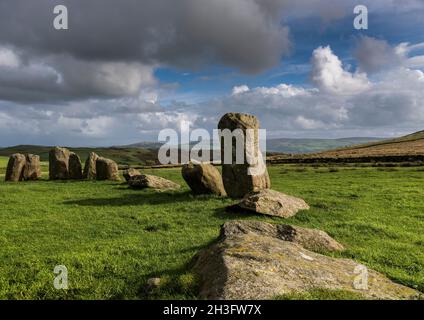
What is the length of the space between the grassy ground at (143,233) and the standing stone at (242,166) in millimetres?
1996

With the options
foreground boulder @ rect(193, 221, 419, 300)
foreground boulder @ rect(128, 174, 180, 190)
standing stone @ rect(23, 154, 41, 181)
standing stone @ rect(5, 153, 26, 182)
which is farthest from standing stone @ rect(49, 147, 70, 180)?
foreground boulder @ rect(193, 221, 419, 300)

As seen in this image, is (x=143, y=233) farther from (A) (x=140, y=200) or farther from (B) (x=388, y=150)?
(B) (x=388, y=150)

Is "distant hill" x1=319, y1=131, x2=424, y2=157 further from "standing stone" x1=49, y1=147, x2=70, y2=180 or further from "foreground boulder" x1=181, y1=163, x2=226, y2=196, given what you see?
"standing stone" x1=49, y1=147, x2=70, y2=180

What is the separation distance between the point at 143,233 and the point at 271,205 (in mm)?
7489

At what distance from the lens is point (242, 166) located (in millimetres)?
27828

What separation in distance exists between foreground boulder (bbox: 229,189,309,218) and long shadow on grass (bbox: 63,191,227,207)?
6.17m

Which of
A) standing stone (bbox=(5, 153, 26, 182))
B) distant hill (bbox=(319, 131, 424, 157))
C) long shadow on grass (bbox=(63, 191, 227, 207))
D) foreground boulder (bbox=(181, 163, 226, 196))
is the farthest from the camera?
distant hill (bbox=(319, 131, 424, 157))

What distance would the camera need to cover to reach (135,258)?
1331 centimetres

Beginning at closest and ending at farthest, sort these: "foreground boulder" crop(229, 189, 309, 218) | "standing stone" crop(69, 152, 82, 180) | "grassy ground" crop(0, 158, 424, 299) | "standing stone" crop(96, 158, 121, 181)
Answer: "grassy ground" crop(0, 158, 424, 299) → "foreground boulder" crop(229, 189, 309, 218) → "standing stone" crop(96, 158, 121, 181) → "standing stone" crop(69, 152, 82, 180)

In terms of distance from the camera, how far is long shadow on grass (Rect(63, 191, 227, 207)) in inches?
1069

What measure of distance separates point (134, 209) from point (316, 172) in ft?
104

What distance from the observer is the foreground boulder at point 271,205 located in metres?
21.2

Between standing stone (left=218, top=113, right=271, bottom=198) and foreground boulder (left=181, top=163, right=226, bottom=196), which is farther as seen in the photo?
foreground boulder (left=181, top=163, right=226, bottom=196)
